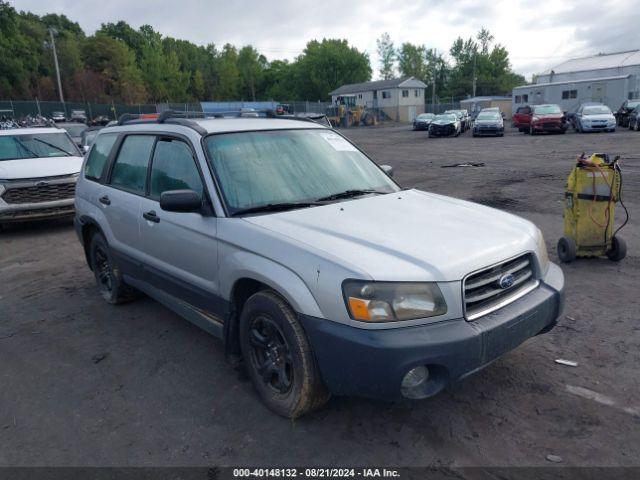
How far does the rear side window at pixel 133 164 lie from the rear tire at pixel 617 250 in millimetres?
5170

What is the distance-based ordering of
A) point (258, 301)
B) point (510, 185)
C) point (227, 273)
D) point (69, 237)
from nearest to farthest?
1. point (258, 301)
2. point (227, 273)
3. point (69, 237)
4. point (510, 185)

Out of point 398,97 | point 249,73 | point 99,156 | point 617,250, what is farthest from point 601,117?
point 249,73

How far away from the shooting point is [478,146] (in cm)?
2334

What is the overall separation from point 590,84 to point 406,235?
4342 cm

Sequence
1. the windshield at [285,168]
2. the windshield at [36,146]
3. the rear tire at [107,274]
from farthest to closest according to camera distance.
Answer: the windshield at [36,146]
the rear tire at [107,274]
the windshield at [285,168]

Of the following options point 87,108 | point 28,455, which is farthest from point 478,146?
point 87,108

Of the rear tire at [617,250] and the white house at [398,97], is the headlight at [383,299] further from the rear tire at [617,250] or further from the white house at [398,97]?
the white house at [398,97]

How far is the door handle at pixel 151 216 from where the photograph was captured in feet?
12.9

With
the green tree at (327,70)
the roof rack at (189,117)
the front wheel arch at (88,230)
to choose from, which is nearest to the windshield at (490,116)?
the roof rack at (189,117)

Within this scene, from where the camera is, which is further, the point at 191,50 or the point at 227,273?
the point at 191,50

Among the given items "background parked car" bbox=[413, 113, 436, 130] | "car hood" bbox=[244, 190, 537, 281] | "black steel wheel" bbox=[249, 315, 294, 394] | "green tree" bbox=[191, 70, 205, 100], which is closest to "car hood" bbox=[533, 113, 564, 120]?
"background parked car" bbox=[413, 113, 436, 130]

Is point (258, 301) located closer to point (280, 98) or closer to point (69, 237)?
point (69, 237)

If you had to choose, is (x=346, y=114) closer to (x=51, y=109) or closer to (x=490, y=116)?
(x=490, y=116)

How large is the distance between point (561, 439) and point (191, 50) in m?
121
